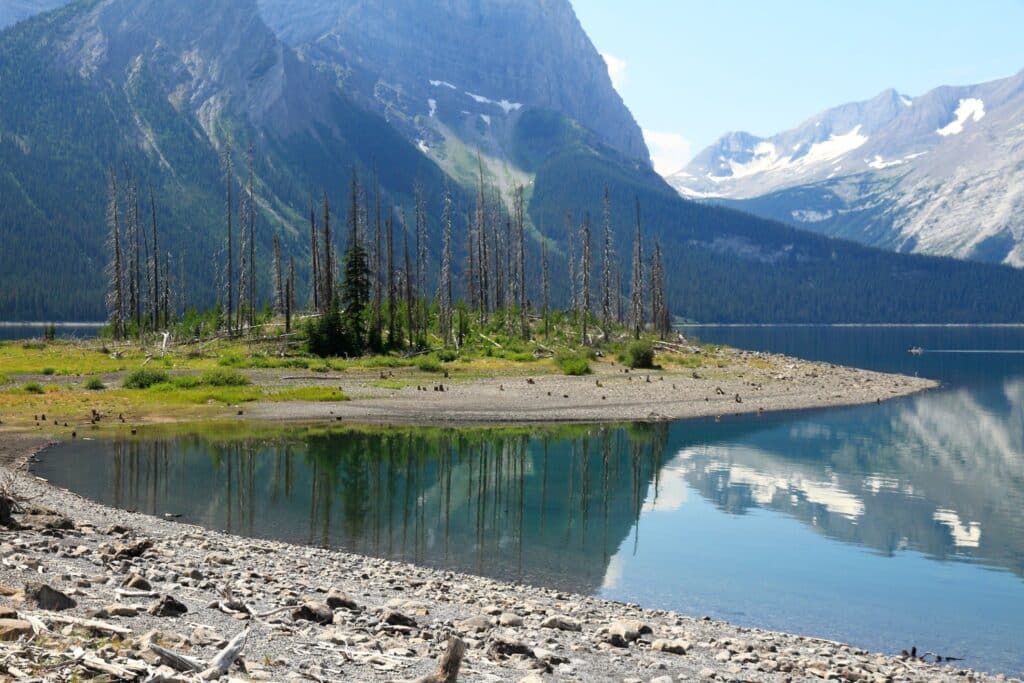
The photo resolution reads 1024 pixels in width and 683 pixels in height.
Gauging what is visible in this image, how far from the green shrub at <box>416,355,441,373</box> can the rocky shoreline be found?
50858mm

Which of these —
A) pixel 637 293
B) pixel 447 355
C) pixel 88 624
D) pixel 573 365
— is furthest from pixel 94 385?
pixel 637 293

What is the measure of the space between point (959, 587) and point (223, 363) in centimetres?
5787

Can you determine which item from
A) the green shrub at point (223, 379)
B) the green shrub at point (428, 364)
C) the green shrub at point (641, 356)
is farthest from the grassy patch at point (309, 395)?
the green shrub at point (641, 356)

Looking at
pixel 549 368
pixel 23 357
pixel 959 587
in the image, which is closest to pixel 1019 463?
pixel 959 587

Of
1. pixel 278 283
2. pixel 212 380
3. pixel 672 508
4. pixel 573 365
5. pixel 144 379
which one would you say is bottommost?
pixel 672 508

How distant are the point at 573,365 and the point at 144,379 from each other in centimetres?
3229

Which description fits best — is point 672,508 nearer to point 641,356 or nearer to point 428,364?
point 428,364

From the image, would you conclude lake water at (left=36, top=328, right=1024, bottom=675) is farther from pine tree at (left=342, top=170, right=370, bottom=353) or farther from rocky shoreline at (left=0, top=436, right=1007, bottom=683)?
pine tree at (left=342, top=170, right=370, bottom=353)

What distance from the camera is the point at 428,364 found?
7244 cm

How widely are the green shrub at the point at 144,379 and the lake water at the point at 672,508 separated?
1788cm

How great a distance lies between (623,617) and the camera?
55.8 feet

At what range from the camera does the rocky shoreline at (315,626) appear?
9.47 m

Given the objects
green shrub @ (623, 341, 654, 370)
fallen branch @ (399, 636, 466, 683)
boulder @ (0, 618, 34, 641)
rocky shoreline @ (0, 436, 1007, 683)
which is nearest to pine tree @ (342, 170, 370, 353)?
green shrub @ (623, 341, 654, 370)

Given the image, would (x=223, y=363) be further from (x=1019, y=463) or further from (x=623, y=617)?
(x=623, y=617)
